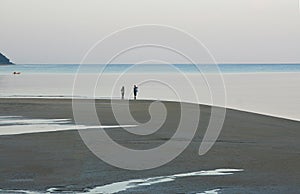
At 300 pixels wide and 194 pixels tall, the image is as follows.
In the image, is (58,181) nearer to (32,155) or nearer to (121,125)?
(32,155)

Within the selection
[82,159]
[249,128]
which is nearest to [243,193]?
[82,159]

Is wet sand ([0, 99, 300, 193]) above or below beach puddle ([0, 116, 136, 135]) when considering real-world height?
below

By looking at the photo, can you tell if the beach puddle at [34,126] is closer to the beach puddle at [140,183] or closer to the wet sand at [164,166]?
the wet sand at [164,166]

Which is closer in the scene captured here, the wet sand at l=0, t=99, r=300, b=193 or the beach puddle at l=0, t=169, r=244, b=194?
the beach puddle at l=0, t=169, r=244, b=194

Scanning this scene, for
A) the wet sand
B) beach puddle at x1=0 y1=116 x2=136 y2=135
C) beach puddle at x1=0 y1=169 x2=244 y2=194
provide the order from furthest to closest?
beach puddle at x1=0 y1=116 x2=136 y2=135, the wet sand, beach puddle at x1=0 y1=169 x2=244 y2=194

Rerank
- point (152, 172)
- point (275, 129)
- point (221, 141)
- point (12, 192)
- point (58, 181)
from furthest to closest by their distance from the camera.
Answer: point (275, 129) < point (221, 141) < point (152, 172) < point (58, 181) < point (12, 192)

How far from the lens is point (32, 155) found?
16266 millimetres

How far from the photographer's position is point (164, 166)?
14.6 metres

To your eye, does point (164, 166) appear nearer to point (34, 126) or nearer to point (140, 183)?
point (140, 183)

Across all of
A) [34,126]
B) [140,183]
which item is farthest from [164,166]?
[34,126]

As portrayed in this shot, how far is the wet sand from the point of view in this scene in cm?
1205

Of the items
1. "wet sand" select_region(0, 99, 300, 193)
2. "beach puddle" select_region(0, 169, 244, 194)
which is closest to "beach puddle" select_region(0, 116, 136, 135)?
"wet sand" select_region(0, 99, 300, 193)

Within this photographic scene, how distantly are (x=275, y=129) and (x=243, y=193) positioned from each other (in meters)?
14.7

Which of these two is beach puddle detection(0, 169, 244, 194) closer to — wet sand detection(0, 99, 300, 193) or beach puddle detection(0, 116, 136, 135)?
wet sand detection(0, 99, 300, 193)
